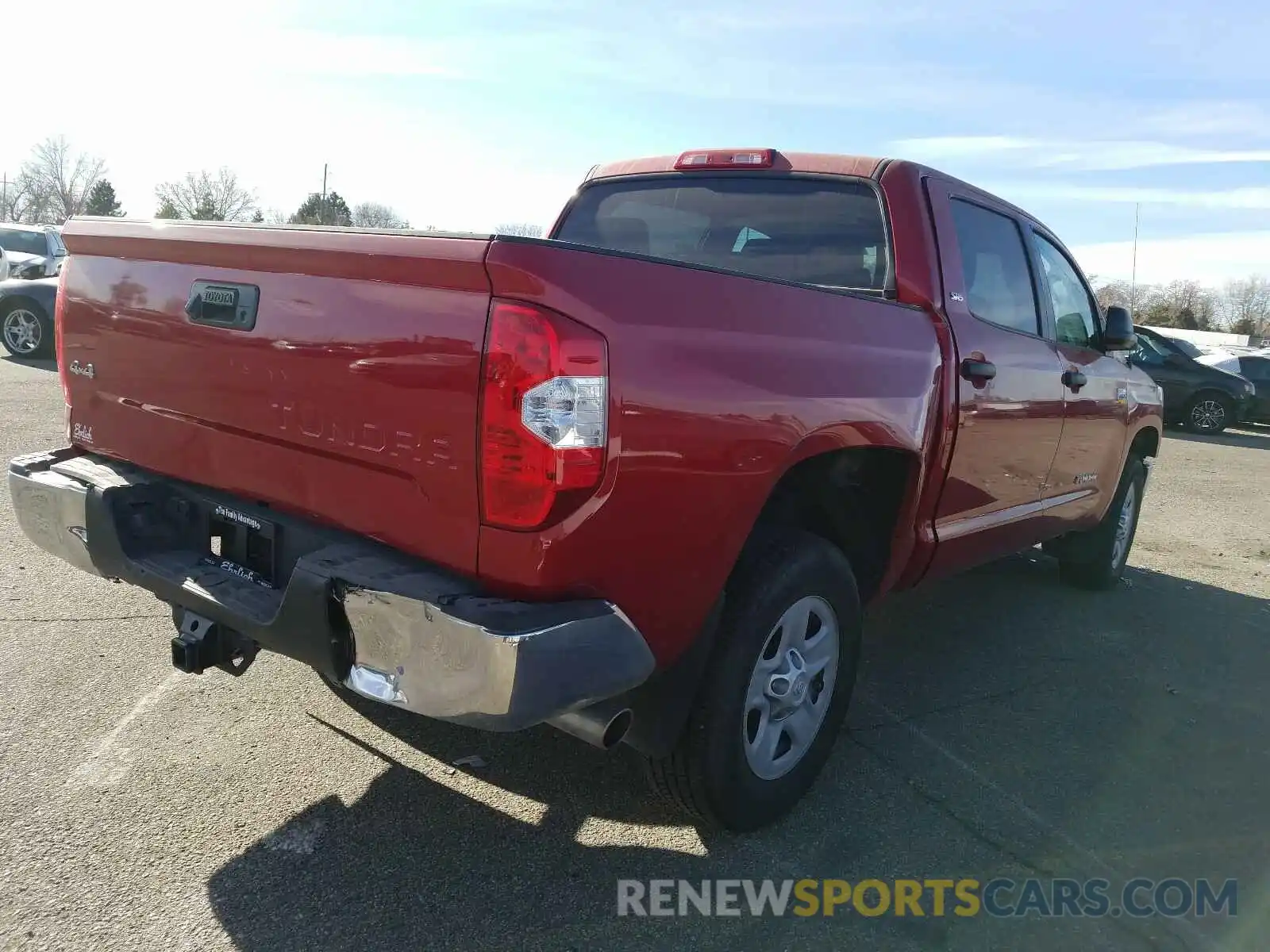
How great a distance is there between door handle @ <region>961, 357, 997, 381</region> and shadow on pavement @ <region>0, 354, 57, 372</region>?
1131 centimetres

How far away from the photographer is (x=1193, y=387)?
1631 cm

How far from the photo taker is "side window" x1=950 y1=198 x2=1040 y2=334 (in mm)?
3799

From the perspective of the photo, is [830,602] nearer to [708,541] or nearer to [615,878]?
[708,541]

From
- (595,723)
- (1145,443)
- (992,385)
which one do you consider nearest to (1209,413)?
(1145,443)

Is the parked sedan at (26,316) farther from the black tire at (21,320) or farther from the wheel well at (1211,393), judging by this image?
the wheel well at (1211,393)

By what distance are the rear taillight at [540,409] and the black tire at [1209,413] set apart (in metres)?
17.0

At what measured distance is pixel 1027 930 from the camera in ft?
8.44

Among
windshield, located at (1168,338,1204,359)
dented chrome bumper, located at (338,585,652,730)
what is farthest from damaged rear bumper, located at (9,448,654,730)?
windshield, located at (1168,338,1204,359)

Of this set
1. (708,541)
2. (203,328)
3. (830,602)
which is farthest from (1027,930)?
(203,328)

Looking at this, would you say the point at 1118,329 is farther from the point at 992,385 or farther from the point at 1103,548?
the point at 992,385

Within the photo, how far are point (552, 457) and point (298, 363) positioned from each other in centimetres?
73

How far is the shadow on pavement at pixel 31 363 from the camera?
11781 mm

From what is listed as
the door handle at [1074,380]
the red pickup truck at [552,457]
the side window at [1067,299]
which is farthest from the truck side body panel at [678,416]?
the side window at [1067,299]

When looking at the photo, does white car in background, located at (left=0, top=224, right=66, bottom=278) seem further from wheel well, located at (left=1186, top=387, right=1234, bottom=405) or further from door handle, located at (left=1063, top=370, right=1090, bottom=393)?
wheel well, located at (left=1186, top=387, right=1234, bottom=405)
